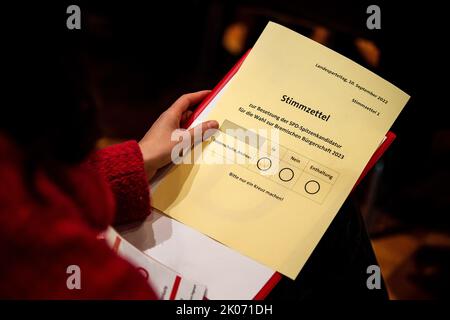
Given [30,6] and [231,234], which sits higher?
[30,6]

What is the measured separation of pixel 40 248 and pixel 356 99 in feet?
1.39

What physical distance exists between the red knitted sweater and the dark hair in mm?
15

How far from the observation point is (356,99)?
59 cm

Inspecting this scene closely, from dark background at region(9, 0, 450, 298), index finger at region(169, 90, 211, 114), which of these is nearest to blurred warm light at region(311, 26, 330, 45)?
dark background at region(9, 0, 450, 298)

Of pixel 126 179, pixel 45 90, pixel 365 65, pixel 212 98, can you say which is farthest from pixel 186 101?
pixel 365 65

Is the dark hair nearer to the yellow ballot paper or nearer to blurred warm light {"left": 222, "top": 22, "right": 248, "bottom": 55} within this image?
the yellow ballot paper

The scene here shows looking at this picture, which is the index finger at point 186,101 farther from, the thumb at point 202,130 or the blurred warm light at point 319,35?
the blurred warm light at point 319,35

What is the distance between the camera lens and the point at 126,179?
560 millimetres

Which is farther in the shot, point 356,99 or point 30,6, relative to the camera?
point 356,99

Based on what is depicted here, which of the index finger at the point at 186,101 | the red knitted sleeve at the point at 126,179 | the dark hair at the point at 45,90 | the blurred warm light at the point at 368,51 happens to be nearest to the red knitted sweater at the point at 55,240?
the dark hair at the point at 45,90

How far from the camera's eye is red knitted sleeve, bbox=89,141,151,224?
56 cm

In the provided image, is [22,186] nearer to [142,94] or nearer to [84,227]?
[84,227]

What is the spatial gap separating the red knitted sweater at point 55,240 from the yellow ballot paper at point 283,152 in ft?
0.57

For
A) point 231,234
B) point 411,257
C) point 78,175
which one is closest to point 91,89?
point 78,175
